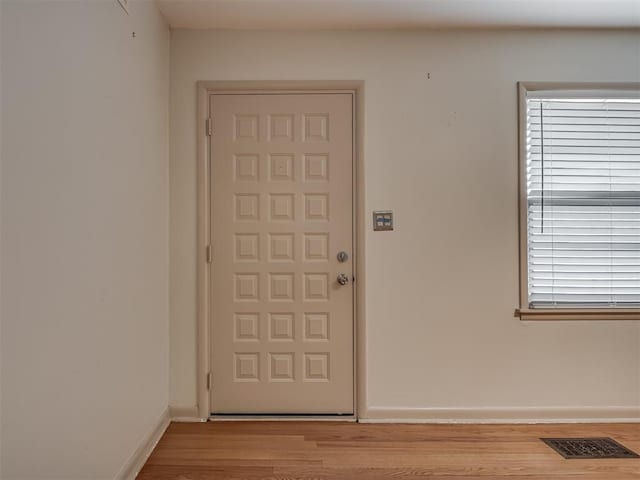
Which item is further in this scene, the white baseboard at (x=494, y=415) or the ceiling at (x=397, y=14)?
the white baseboard at (x=494, y=415)

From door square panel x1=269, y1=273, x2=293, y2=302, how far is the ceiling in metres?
1.62

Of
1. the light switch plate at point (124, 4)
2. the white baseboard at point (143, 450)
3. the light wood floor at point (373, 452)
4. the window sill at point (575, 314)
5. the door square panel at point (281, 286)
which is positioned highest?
the light switch plate at point (124, 4)

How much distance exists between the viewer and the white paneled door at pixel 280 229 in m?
2.80

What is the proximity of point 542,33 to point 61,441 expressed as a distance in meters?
3.42

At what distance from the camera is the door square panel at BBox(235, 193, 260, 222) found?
281 centimetres

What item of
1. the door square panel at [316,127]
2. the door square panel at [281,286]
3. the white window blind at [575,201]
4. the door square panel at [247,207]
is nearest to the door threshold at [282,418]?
the door square panel at [281,286]

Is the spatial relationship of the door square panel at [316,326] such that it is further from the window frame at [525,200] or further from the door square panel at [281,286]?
the window frame at [525,200]

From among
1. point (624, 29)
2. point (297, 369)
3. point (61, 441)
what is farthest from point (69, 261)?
point (624, 29)

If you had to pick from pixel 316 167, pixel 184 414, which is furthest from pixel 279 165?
pixel 184 414

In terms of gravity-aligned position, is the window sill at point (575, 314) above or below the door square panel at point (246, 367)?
above

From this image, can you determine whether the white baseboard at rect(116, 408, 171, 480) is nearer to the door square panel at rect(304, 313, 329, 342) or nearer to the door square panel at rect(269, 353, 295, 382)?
the door square panel at rect(269, 353, 295, 382)

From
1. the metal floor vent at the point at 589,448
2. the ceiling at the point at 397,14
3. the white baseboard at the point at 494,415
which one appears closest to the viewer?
the metal floor vent at the point at 589,448

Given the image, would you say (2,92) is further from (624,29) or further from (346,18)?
(624,29)

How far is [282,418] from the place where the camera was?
278cm
